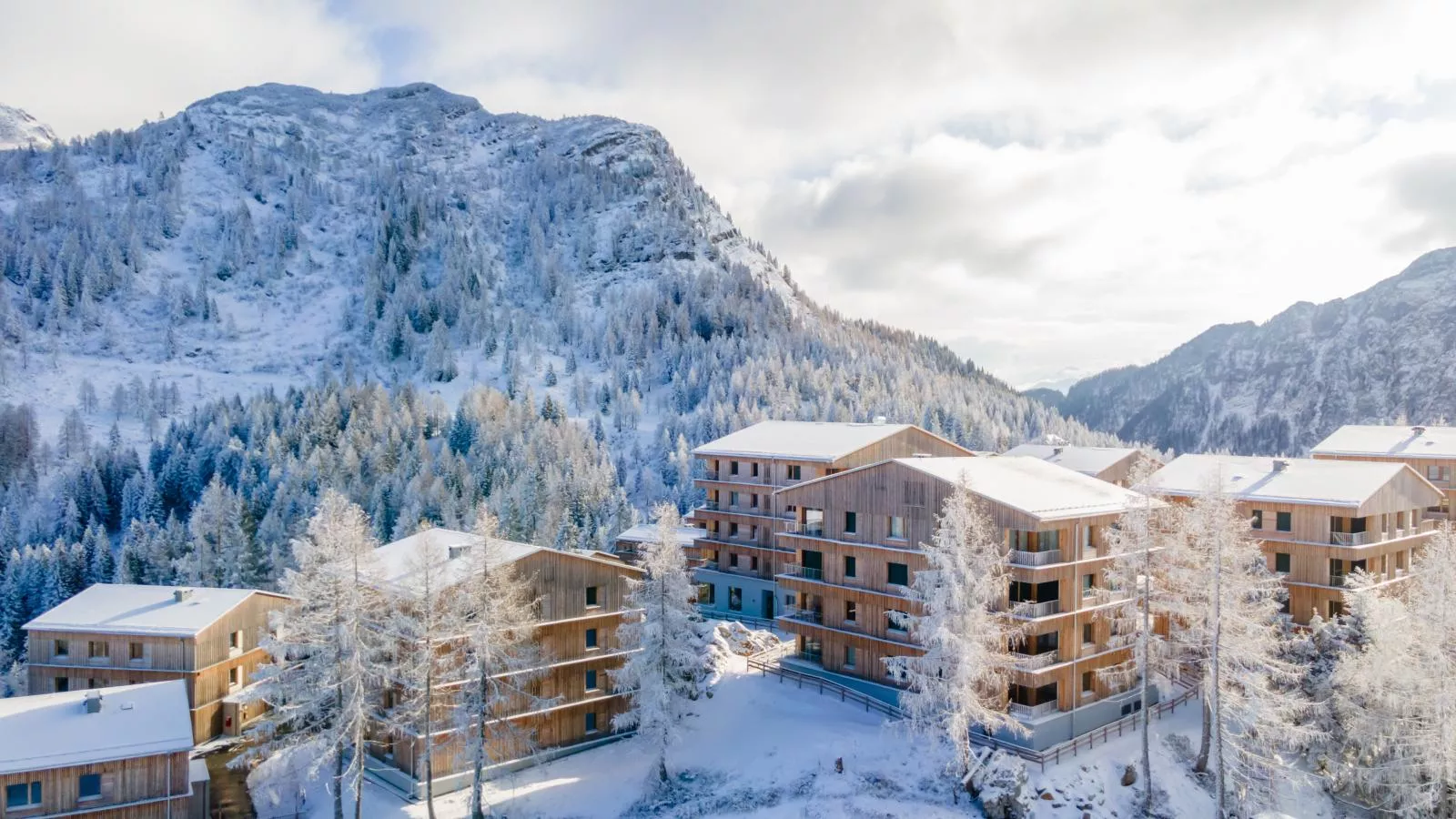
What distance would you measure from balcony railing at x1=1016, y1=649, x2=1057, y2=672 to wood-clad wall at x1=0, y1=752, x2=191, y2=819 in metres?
39.5

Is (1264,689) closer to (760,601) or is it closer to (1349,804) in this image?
(1349,804)

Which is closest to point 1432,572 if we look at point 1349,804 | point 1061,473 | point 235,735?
point 1349,804

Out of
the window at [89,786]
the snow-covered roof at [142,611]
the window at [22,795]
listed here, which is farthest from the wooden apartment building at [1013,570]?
the window at [22,795]

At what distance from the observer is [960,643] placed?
118 ft

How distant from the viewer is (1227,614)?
36.1 meters

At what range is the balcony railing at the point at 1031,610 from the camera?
40.5 metres

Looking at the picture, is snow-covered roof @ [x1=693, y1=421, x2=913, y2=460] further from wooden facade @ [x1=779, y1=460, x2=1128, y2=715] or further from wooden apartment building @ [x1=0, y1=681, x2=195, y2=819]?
wooden apartment building @ [x1=0, y1=681, x2=195, y2=819]

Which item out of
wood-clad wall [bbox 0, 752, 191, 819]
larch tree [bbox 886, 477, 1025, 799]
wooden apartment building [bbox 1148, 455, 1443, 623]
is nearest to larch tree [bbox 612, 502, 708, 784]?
larch tree [bbox 886, 477, 1025, 799]

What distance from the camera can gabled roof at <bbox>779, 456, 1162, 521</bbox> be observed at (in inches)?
1634

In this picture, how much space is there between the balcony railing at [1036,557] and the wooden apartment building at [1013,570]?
2.4 inches

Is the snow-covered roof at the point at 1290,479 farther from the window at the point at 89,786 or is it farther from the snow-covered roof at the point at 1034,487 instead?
the window at the point at 89,786

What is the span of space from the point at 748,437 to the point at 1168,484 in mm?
32947

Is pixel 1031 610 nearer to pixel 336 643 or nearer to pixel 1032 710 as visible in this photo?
pixel 1032 710

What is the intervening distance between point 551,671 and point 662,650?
24.8 ft
